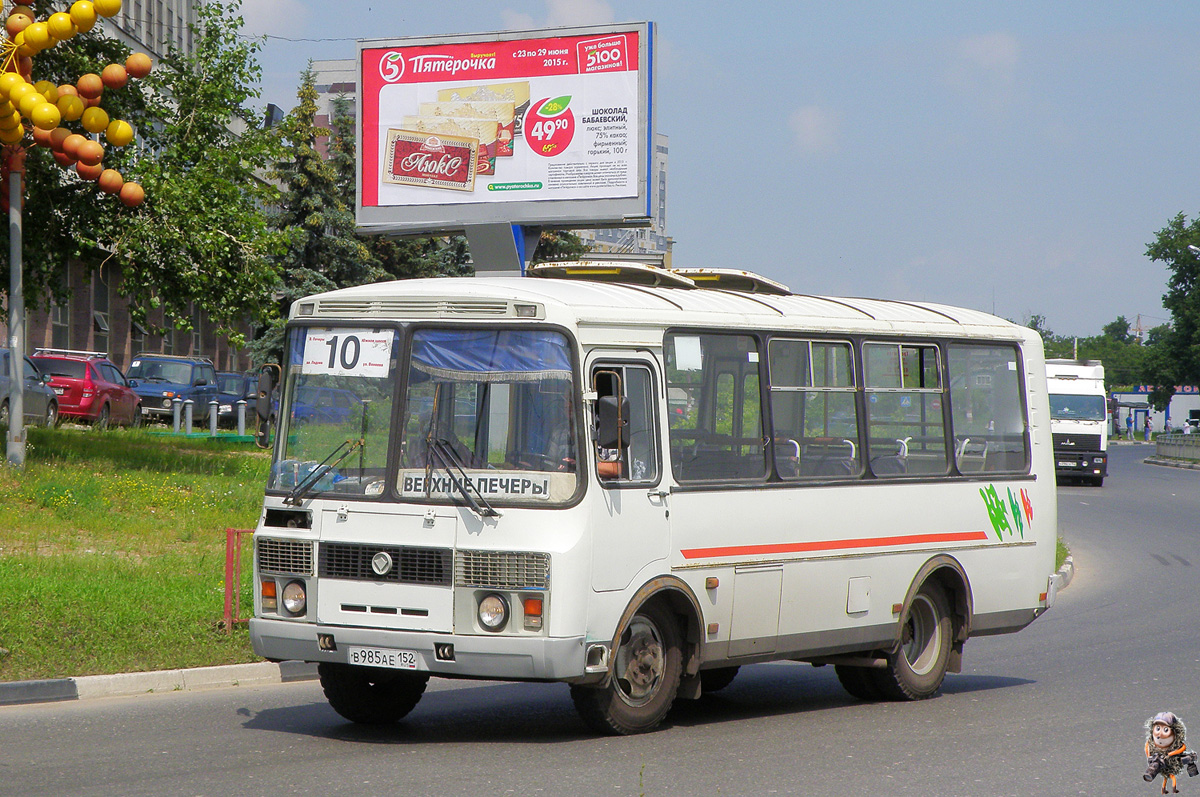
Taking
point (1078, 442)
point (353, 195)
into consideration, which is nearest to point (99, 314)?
point (353, 195)

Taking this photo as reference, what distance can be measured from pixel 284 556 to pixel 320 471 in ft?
1.74

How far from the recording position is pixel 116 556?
14.5m

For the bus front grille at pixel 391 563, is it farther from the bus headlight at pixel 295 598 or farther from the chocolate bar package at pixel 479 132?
the chocolate bar package at pixel 479 132

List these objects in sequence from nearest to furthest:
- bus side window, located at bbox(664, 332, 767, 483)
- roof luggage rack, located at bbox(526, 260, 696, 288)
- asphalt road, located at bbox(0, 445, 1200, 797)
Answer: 1. asphalt road, located at bbox(0, 445, 1200, 797)
2. bus side window, located at bbox(664, 332, 767, 483)
3. roof luggage rack, located at bbox(526, 260, 696, 288)

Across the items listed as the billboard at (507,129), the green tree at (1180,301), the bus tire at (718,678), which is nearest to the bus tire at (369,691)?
the bus tire at (718,678)

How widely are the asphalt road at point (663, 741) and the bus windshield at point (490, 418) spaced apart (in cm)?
148

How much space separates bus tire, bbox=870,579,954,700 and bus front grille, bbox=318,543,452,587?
3.85 metres

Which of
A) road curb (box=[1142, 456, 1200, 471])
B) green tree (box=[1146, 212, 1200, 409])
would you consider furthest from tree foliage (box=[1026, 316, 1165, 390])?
road curb (box=[1142, 456, 1200, 471])

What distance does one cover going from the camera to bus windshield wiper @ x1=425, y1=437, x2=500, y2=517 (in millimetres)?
8109

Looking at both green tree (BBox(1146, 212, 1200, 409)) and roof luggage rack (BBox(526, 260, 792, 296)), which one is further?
green tree (BBox(1146, 212, 1200, 409))

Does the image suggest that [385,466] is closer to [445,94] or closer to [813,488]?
[813,488]

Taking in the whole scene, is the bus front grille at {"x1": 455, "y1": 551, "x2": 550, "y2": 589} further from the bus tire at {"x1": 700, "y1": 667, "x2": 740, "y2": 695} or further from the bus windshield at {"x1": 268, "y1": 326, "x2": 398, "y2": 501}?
the bus tire at {"x1": 700, "y1": 667, "x2": 740, "y2": 695}

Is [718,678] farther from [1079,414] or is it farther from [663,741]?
[1079,414]

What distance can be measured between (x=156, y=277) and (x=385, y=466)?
16063mm
